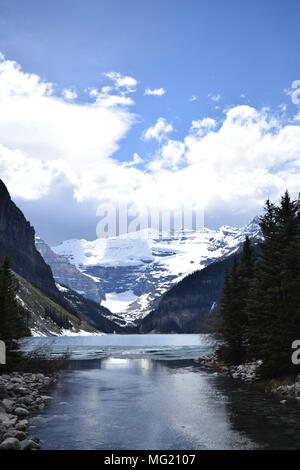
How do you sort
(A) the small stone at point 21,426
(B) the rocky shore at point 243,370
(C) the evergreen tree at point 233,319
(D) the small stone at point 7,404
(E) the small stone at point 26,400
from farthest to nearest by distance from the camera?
(C) the evergreen tree at point 233,319 → (B) the rocky shore at point 243,370 → (E) the small stone at point 26,400 → (D) the small stone at point 7,404 → (A) the small stone at point 21,426

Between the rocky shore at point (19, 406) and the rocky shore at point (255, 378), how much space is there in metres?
20.8

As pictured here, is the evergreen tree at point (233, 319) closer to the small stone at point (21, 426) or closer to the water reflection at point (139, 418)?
the water reflection at point (139, 418)

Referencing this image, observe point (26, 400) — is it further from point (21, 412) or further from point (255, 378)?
point (255, 378)

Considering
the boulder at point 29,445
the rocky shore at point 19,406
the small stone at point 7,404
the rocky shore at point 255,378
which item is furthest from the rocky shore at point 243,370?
the boulder at point 29,445

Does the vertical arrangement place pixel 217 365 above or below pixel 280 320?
below

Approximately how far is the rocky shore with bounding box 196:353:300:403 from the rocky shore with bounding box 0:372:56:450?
2079 centimetres

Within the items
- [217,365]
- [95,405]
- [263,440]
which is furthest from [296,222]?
[217,365]

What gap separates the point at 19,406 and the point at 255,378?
27.3 meters

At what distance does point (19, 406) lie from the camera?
109 feet

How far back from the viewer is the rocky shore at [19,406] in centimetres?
2147

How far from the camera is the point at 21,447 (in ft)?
69.1

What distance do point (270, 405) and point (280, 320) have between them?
8070 millimetres

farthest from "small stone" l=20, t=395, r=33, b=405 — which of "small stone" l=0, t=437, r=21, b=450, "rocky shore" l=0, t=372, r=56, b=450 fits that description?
"small stone" l=0, t=437, r=21, b=450
